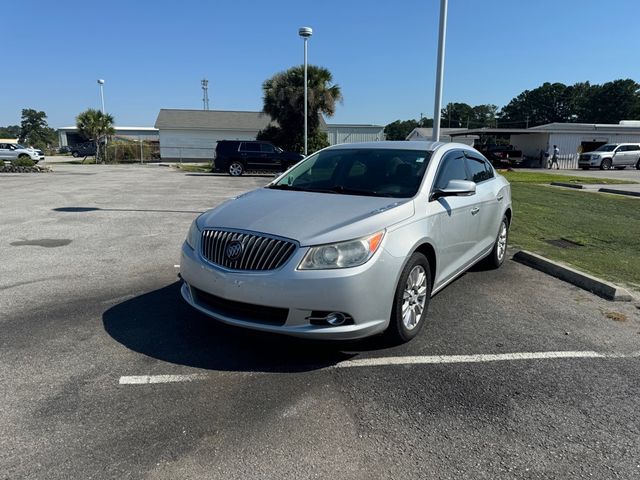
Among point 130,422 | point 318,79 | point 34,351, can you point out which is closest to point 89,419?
point 130,422

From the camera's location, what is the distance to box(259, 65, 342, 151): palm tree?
30.0 metres

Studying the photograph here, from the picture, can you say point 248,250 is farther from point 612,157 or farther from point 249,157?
point 612,157

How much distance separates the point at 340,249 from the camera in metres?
3.38

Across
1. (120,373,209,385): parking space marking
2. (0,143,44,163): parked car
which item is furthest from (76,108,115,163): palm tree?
(120,373,209,385): parking space marking

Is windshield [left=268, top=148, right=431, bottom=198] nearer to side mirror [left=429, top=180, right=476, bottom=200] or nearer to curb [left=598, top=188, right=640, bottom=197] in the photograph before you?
side mirror [left=429, top=180, right=476, bottom=200]

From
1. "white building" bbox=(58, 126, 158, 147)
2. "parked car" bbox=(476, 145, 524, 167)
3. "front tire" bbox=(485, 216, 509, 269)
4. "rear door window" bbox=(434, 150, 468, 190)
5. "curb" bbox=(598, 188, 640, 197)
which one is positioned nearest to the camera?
"rear door window" bbox=(434, 150, 468, 190)

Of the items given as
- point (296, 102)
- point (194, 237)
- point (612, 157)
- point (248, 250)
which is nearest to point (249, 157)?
point (296, 102)

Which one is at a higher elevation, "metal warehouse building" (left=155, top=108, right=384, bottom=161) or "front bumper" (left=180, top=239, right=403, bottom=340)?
"metal warehouse building" (left=155, top=108, right=384, bottom=161)

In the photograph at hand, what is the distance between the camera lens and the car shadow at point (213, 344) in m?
3.61

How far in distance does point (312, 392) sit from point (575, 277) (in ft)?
13.9

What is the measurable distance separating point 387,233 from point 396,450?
154 centimetres

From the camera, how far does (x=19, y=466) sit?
2.46 meters

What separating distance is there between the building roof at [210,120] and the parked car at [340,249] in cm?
3740

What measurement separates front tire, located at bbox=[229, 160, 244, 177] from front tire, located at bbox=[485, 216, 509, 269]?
63.9 feet
